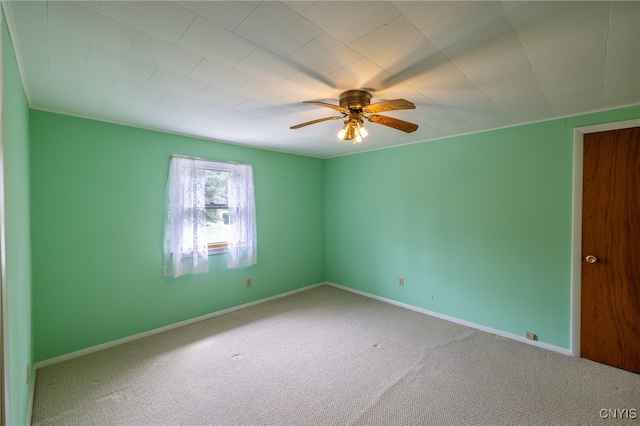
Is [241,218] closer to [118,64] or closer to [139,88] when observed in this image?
[139,88]

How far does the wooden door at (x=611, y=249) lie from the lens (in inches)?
92.0

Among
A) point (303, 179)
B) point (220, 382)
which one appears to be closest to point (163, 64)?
point (220, 382)

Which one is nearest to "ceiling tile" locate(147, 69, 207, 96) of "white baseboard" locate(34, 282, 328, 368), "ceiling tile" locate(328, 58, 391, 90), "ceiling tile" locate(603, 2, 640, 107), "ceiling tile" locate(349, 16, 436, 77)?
"ceiling tile" locate(328, 58, 391, 90)

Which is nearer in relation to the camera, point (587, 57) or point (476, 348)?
point (587, 57)

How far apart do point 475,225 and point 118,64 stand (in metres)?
3.52

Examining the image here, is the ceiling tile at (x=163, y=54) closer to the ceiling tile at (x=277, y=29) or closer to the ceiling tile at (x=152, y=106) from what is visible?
the ceiling tile at (x=277, y=29)

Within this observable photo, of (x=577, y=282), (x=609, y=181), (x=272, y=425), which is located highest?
(x=609, y=181)

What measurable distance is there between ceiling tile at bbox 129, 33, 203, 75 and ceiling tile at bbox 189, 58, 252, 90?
0.14 feet

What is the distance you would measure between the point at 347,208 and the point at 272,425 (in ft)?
10.5

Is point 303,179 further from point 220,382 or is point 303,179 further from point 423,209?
point 220,382

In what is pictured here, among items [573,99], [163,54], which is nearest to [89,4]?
[163,54]

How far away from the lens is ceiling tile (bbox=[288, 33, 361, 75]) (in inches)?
55.8

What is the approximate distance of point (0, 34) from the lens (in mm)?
1068

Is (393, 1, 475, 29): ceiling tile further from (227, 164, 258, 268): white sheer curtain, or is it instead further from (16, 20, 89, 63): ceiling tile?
(227, 164, 258, 268): white sheer curtain
